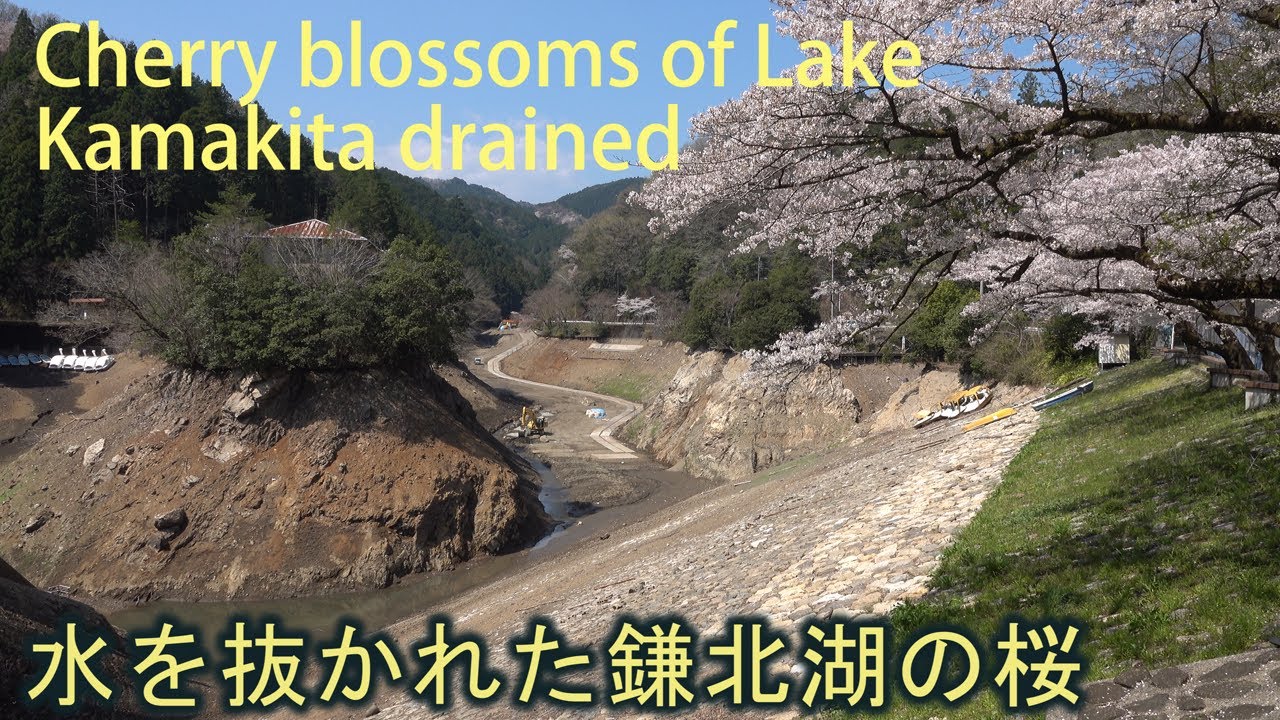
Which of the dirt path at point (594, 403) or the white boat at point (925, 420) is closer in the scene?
the white boat at point (925, 420)

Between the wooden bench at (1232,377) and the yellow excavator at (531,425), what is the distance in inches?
1351

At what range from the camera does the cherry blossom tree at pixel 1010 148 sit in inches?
278

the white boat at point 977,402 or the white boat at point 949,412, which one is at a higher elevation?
the white boat at point 977,402

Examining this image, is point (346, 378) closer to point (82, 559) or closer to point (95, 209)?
point (82, 559)

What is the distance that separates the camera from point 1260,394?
11680 millimetres

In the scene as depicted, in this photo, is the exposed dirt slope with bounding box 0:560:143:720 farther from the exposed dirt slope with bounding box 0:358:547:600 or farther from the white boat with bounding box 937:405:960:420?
the white boat with bounding box 937:405:960:420

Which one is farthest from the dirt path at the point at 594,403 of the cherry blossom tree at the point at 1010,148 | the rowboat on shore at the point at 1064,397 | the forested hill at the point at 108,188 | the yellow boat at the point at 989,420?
the cherry blossom tree at the point at 1010,148

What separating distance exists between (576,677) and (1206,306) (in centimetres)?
741

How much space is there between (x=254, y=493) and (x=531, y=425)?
23882 mm

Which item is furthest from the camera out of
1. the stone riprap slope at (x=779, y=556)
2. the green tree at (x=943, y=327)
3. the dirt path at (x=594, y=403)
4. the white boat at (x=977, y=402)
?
the dirt path at (x=594, y=403)

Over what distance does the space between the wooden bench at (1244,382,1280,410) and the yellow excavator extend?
36530mm

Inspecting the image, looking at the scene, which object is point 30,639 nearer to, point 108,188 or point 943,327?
point 943,327

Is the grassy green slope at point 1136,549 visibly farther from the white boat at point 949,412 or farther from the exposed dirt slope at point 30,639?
the white boat at point 949,412

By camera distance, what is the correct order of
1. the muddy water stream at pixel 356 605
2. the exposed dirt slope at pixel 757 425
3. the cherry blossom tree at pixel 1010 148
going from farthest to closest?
the exposed dirt slope at pixel 757 425, the muddy water stream at pixel 356 605, the cherry blossom tree at pixel 1010 148
